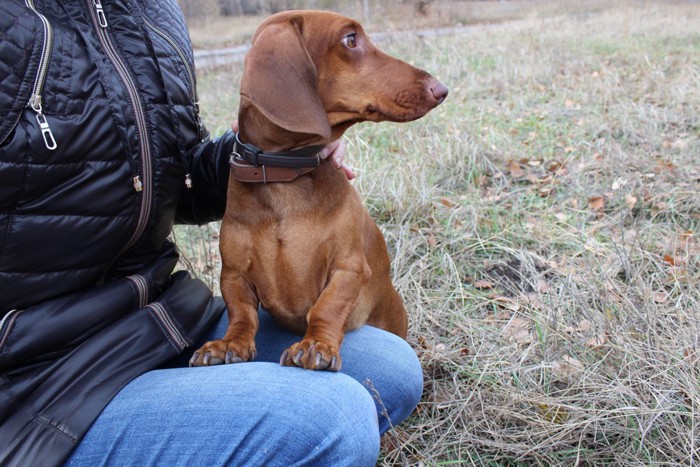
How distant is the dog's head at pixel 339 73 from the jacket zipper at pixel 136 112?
0.33 metres

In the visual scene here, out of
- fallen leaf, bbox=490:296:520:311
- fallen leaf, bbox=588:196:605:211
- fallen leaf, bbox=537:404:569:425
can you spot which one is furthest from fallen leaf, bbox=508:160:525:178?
fallen leaf, bbox=537:404:569:425

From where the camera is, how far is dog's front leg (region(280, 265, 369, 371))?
194 cm

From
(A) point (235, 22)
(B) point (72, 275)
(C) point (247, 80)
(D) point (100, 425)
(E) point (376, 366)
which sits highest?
(C) point (247, 80)

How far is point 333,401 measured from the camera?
176cm

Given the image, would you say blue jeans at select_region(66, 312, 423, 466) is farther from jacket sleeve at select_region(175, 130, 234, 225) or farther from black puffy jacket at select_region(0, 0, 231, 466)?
jacket sleeve at select_region(175, 130, 234, 225)

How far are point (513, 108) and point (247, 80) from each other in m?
5.20

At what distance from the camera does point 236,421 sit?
1704mm

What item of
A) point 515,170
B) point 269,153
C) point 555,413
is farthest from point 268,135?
point 515,170

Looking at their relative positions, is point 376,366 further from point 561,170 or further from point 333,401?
point 561,170

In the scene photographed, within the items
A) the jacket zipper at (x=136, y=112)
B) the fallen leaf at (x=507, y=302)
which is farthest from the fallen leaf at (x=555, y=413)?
the jacket zipper at (x=136, y=112)

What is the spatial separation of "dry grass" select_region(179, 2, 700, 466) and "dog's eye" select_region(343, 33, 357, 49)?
1.31 m

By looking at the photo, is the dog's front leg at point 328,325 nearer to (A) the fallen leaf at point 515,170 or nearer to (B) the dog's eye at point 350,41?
(B) the dog's eye at point 350,41

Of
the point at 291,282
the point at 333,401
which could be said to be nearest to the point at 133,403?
the point at 333,401

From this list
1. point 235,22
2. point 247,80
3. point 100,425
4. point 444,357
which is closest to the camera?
point 100,425
